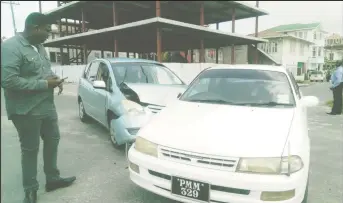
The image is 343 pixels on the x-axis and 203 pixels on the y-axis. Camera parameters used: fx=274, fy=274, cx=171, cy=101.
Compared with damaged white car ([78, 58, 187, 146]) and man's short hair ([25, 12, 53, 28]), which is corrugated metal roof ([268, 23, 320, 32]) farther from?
man's short hair ([25, 12, 53, 28])

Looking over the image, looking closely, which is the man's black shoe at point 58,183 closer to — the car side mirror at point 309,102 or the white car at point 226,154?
the white car at point 226,154

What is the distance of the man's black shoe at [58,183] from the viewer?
3.25 metres

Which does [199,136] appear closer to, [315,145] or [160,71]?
[160,71]

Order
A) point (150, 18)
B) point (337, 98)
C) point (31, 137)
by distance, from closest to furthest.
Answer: point (31, 137), point (337, 98), point (150, 18)

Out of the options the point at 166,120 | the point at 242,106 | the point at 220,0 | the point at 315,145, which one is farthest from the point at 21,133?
the point at 220,0

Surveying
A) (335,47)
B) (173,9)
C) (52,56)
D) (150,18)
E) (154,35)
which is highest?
(173,9)

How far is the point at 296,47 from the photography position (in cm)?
4166

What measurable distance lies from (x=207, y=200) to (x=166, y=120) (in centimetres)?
106

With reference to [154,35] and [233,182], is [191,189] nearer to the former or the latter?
[233,182]

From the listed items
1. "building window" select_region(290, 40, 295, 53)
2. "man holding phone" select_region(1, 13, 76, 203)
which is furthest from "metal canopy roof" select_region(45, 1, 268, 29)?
"man holding phone" select_region(1, 13, 76, 203)

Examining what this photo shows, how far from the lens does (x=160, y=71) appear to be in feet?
19.2

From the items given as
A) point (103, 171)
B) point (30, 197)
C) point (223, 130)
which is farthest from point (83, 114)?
point (223, 130)

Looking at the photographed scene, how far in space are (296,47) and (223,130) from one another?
144 feet

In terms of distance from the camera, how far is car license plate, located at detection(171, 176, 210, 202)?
7.77 feet
